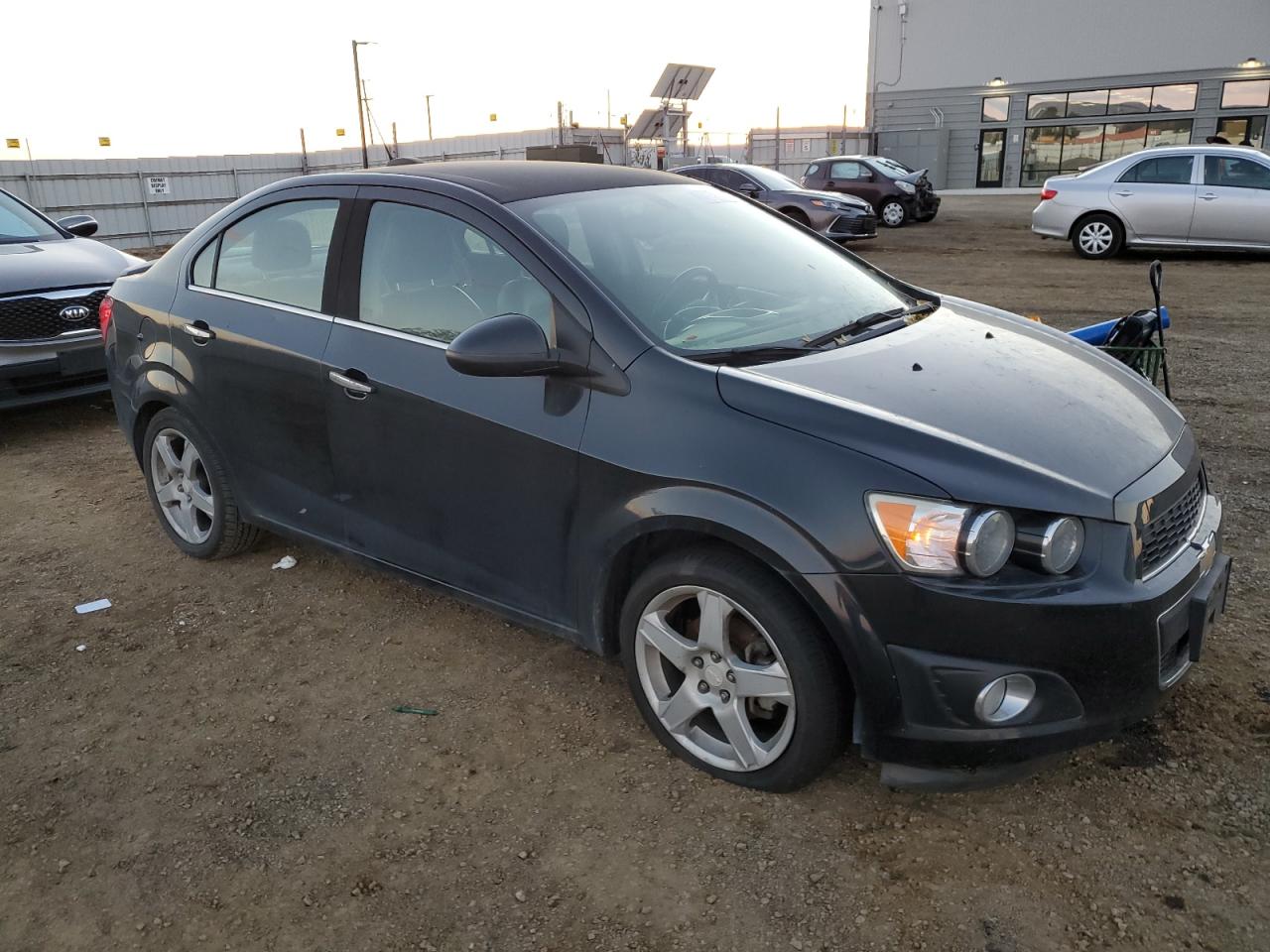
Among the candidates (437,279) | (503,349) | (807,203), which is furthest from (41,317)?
(807,203)

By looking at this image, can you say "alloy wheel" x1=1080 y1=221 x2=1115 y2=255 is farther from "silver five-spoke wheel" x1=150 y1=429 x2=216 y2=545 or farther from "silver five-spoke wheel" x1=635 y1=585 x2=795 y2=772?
"silver five-spoke wheel" x1=635 y1=585 x2=795 y2=772

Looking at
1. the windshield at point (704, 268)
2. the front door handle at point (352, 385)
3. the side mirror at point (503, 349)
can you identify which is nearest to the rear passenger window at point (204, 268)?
the front door handle at point (352, 385)

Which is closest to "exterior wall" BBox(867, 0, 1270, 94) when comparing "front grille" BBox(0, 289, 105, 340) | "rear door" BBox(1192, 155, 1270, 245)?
"rear door" BBox(1192, 155, 1270, 245)

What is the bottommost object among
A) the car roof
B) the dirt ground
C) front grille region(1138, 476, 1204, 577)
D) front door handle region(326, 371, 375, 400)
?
the dirt ground

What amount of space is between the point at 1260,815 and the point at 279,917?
2.50 metres

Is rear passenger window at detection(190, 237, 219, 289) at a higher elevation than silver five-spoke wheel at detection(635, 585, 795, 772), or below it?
higher

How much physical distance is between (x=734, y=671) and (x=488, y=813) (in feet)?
2.61

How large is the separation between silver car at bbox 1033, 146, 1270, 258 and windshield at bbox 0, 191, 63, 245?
1281cm

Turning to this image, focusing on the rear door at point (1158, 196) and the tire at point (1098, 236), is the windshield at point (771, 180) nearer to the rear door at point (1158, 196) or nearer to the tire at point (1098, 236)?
the tire at point (1098, 236)

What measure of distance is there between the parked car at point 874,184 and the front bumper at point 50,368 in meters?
16.7

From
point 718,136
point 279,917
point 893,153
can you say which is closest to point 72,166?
point 718,136

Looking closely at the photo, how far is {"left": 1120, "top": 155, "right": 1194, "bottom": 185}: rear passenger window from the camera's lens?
44.2ft

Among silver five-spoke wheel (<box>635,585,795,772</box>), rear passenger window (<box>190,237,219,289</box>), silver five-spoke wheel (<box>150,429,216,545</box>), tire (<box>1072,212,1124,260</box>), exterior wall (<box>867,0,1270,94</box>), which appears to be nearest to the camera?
silver five-spoke wheel (<box>635,585,795,772</box>)

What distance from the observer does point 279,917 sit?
244cm
